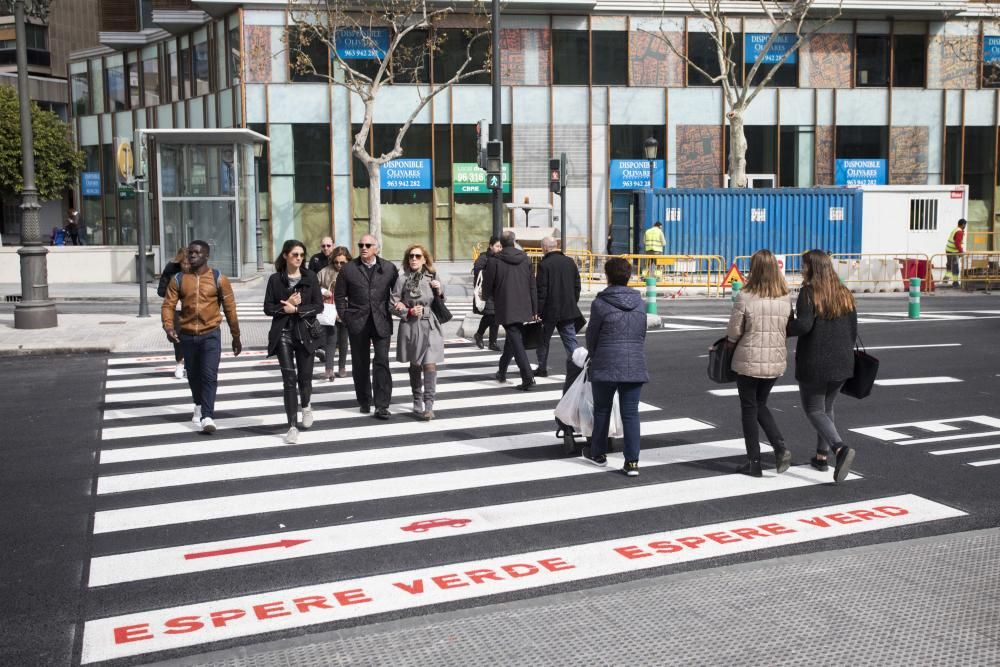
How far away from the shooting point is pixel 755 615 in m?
5.32

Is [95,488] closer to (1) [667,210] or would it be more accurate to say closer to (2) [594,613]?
(2) [594,613]

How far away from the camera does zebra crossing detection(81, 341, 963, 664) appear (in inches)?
230

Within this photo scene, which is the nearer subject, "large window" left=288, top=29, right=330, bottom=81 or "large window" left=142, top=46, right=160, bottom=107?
"large window" left=288, top=29, right=330, bottom=81

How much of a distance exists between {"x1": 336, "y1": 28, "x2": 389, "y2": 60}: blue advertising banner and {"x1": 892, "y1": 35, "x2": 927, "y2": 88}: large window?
18.4 m

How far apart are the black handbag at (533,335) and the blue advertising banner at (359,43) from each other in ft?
83.8

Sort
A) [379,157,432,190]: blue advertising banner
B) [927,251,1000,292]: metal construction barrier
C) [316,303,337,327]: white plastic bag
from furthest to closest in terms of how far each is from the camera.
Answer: [379,157,432,190]: blue advertising banner → [927,251,1000,292]: metal construction barrier → [316,303,337,327]: white plastic bag

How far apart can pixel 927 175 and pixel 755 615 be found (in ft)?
121

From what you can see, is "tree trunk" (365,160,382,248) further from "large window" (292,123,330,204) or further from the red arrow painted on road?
the red arrow painted on road

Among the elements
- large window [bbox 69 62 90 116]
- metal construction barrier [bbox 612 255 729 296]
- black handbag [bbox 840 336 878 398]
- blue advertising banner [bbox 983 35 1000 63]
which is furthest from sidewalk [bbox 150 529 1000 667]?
large window [bbox 69 62 90 116]

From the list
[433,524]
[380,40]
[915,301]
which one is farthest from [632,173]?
[433,524]

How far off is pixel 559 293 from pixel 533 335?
2.11ft

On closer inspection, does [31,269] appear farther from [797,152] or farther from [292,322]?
[797,152]

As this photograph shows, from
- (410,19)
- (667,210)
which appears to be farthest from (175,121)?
(667,210)

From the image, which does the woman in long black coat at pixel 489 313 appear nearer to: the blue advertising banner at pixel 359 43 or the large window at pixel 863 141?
the blue advertising banner at pixel 359 43
